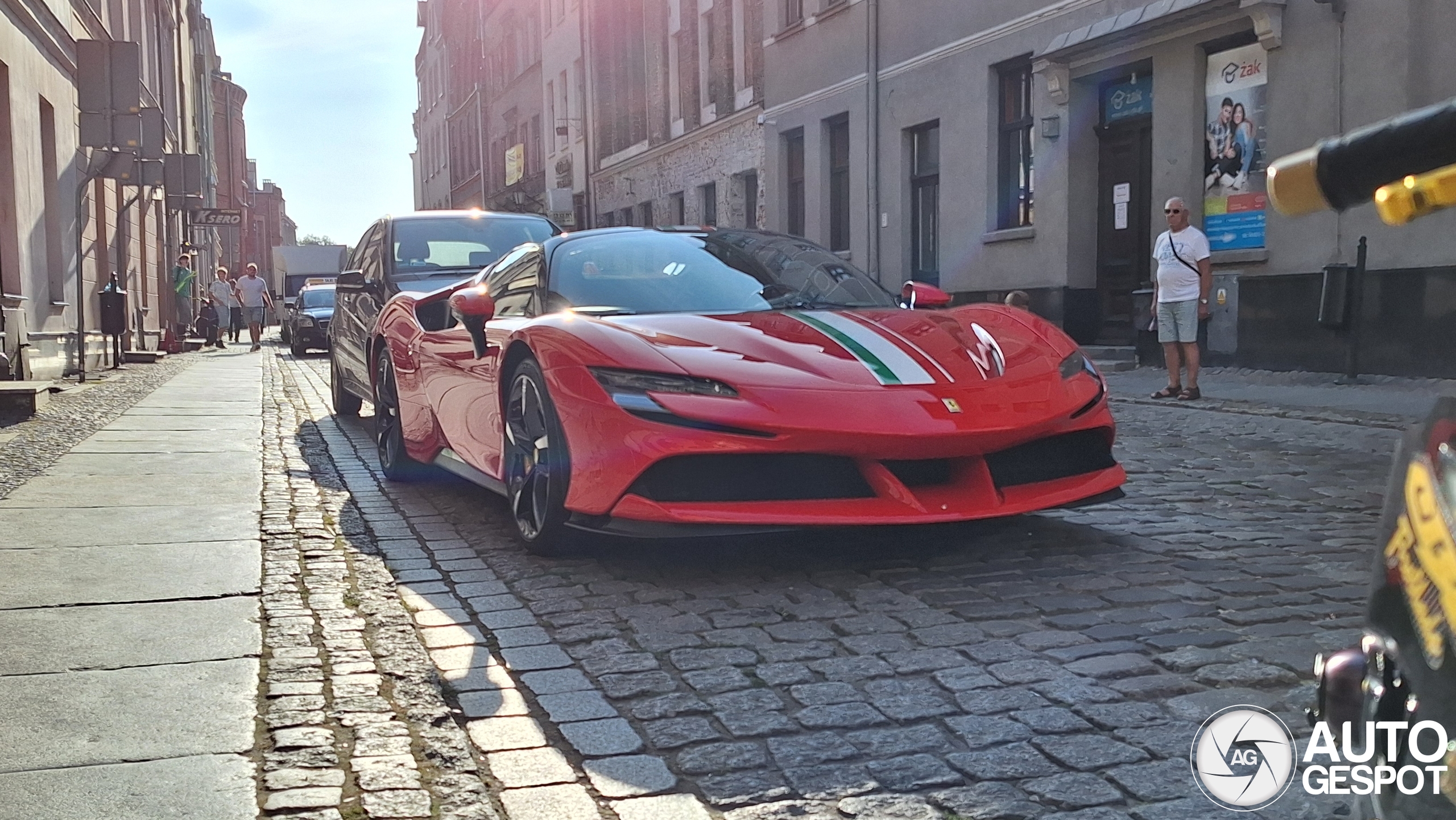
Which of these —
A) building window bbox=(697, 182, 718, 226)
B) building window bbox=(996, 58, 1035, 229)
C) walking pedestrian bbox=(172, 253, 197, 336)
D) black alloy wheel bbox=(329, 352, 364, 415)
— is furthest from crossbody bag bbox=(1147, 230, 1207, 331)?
walking pedestrian bbox=(172, 253, 197, 336)

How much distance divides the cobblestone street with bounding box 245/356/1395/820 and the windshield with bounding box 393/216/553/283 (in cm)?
Result: 463

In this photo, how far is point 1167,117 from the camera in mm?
14273

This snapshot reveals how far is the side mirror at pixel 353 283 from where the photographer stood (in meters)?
9.38

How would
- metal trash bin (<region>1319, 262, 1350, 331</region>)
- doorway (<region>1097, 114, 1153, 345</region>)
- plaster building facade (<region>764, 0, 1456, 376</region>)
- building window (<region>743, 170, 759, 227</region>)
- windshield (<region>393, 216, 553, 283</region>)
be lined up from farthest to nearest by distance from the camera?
1. building window (<region>743, 170, 759, 227</region>)
2. doorway (<region>1097, 114, 1153, 345</region>)
3. metal trash bin (<region>1319, 262, 1350, 331</region>)
4. plaster building facade (<region>764, 0, 1456, 376</region>)
5. windshield (<region>393, 216, 553, 283</region>)

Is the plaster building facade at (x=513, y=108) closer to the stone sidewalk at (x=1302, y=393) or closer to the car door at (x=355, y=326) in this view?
the car door at (x=355, y=326)

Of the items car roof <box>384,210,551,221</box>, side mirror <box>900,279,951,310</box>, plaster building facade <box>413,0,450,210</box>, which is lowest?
side mirror <box>900,279,951,310</box>

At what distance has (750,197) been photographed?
1081 inches

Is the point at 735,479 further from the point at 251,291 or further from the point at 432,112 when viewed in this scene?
the point at 432,112

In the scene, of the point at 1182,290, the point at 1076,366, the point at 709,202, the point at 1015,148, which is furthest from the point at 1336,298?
the point at 709,202

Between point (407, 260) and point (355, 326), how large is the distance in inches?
25.4

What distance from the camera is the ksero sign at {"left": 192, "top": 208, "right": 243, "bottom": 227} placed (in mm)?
38094

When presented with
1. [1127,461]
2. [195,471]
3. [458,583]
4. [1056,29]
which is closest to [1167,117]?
[1056,29]

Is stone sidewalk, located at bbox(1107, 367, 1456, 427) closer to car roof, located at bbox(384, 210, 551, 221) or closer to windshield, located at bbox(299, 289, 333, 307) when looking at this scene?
car roof, located at bbox(384, 210, 551, 221)

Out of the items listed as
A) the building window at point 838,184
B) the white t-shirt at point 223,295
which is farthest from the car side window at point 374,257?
the white t-shirt at point 223,295
